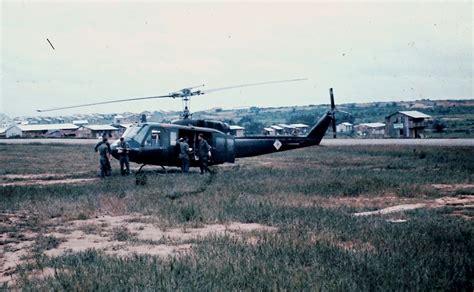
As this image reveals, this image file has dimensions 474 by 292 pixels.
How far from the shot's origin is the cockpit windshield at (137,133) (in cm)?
1761

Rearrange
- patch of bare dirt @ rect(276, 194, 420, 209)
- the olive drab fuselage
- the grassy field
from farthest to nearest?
the olive drab fuselage → patch of bare dirt @ rect(276, 194, 420, 209) → the grassy field

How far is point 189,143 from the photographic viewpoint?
62.2ft

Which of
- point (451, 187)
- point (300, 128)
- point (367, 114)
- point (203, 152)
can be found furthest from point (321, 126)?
point (367, 114)

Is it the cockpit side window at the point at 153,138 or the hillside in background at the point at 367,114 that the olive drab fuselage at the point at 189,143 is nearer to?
the cockpit side window at the point at 153,138

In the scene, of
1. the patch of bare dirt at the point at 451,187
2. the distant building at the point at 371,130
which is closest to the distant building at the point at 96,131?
the distant building at the point at 371,130

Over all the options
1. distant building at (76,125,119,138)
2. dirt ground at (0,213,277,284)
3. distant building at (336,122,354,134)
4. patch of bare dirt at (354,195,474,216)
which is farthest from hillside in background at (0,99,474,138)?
dirt ground at (0,213,277,284)

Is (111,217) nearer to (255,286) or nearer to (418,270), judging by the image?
(255,286)

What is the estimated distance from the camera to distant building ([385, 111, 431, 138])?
2931 inches

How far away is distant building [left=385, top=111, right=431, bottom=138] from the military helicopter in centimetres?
5686

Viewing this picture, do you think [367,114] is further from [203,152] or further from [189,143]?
[203,152]

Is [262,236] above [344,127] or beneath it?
above

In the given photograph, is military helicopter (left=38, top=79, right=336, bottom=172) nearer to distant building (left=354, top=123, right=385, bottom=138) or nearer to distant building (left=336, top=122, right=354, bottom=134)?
distant building (left=354, top=123, right=385, bottom=138)

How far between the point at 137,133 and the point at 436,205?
1155cm

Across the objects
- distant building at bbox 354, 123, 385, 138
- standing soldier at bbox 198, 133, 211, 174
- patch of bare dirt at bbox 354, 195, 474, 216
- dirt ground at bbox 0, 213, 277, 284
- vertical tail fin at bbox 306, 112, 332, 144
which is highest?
vertical tail fin at bbox 306, 112, 332, 144
